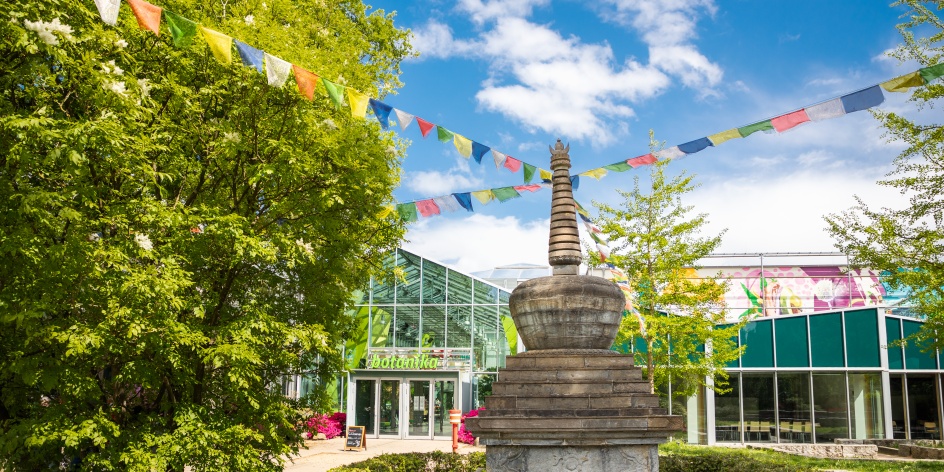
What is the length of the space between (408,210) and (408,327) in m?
17.0

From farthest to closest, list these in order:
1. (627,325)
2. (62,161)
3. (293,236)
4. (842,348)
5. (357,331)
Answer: (842,348) < (627,325) < (357,331) < (293,236) < (62,161)

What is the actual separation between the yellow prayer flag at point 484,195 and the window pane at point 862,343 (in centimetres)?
1927

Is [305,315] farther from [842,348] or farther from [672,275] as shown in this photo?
[842,348]

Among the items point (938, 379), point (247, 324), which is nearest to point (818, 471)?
point (247, 324)

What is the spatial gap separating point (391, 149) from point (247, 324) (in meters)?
4.50

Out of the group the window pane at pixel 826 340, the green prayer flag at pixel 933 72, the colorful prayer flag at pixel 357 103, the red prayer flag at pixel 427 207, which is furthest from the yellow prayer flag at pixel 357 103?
the window pane at pixel 826 340

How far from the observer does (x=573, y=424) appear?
9.80 m

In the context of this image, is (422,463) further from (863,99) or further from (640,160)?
(863,99)

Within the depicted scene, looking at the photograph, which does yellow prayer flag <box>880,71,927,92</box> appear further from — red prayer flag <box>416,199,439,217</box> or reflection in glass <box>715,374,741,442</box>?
reflection in glass <box>715,374,741,442</box>

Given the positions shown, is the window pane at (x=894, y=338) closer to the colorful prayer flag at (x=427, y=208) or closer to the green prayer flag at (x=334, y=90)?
the colorful prayer flag at (x=427, y=208)

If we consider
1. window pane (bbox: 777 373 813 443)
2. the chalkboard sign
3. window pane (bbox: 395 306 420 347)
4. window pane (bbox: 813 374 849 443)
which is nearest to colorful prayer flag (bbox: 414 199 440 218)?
the chalkboard sign

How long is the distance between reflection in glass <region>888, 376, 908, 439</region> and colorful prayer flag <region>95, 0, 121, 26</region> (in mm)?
30444

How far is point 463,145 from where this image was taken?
14.3m

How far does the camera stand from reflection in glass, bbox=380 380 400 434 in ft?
103
